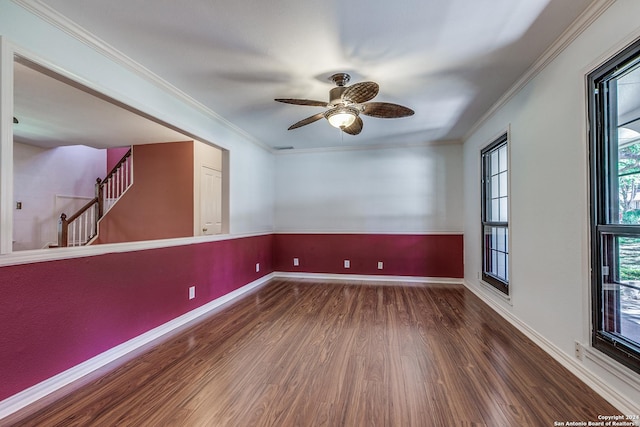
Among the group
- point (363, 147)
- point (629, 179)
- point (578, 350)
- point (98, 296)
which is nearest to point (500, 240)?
point (578, 350)

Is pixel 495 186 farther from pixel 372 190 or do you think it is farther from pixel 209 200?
pixel 209 200

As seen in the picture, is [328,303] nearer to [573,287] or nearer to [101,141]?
[573,287]

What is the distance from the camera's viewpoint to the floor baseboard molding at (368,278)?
15.3 feet

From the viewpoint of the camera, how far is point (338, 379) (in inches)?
74.1

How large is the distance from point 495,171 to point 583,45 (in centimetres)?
192

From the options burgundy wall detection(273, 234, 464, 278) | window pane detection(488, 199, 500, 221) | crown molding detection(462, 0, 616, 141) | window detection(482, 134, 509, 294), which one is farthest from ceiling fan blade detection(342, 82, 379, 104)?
burgundy wall detection(273, 234, 464, 278)

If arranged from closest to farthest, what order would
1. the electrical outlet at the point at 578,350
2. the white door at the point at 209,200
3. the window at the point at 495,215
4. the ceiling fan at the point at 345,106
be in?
the electrical outlet at the point at 578,350 → the ceiling fan at the point at 345,106 → the window at the point at 495,215 → the white door at the point at 209,200

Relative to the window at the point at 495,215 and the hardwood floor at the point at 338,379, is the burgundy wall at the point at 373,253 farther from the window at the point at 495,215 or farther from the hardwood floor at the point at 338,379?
the hardwood floor at the point at 338,379

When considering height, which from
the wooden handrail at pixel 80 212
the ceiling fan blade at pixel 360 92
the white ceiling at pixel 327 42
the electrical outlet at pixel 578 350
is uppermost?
the white ceiling at pixel 327 42

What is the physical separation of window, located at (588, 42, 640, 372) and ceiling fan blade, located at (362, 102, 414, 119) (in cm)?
125

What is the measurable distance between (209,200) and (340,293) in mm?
2787

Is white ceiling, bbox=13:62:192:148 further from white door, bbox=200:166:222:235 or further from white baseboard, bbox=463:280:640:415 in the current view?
white baseboard, bbox=463:280:640:415

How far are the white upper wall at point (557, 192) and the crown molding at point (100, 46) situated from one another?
11.2ft

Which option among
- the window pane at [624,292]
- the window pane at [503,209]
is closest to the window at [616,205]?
the window pane at [624,292]
